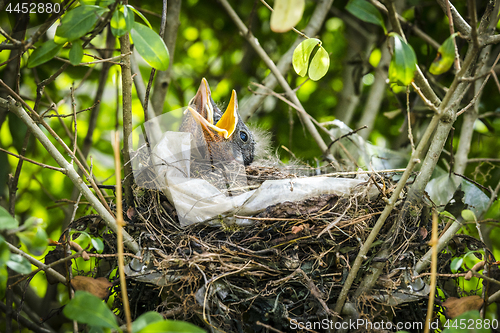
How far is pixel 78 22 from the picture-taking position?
108cm

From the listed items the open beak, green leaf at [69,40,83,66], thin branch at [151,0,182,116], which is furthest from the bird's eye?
green leaf at [69,40,83,66]

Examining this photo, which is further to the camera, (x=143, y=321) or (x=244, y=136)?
(x=244, y=136)

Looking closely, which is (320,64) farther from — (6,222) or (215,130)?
(6,222)

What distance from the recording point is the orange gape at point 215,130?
2.14 metres

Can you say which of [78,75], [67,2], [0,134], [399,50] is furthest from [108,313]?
[0,134]

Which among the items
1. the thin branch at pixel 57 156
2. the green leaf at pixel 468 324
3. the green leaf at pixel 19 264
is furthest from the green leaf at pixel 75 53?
the green leaf at pixel 468 324

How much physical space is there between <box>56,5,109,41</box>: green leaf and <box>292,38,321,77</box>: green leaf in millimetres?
669

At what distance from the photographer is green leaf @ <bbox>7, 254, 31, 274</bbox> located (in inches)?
41.5

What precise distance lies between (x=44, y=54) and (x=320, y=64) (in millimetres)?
922

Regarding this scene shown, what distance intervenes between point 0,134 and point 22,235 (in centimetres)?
223

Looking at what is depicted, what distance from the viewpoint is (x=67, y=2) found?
1.39 m

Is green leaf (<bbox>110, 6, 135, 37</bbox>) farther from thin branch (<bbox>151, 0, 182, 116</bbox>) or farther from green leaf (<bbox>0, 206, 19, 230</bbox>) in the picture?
thin branch (<bbox>151, 0, 182, 116</bbox>)

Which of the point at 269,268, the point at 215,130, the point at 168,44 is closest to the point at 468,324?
the point at 269,268

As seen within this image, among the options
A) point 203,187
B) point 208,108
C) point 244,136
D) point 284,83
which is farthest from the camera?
point 284,83
